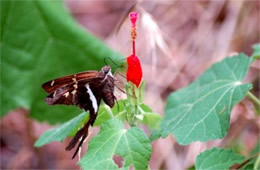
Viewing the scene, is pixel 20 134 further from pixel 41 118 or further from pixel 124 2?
pixel 124 2

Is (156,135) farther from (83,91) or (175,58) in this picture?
(175,58)

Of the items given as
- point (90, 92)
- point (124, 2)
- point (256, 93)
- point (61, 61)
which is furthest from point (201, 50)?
point (90, 92)

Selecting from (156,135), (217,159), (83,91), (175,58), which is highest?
(175,58)

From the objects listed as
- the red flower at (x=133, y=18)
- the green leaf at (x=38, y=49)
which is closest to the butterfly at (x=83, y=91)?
the red flower at (x=133, y=18)

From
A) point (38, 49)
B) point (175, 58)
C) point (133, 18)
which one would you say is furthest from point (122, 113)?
point (175, 58)

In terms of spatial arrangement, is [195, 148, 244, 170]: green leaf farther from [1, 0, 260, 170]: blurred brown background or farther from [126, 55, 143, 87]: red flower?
[1, 0, 260, 170]: blurred brown background

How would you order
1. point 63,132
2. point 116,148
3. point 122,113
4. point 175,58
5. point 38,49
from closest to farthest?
point 116,148 → point 122,113 → point 63,132 → point 38,49 → point 175,58

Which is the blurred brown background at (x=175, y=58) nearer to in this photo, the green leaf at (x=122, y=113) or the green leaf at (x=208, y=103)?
the green leaf at (x=208, y=103)
